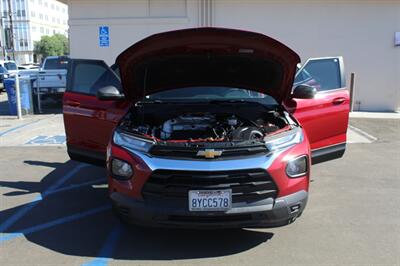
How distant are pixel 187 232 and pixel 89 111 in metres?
1.96

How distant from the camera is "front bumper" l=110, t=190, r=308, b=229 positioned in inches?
150

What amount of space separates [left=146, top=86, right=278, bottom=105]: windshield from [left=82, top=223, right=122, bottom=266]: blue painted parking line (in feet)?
5.01

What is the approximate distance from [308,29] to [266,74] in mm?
9889

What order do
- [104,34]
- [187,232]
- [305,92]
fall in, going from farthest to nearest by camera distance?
[104,34] < [305,92] < [187,232]

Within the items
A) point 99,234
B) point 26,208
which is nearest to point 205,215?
point 99,234

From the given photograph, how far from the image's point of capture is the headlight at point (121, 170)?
3.98 meters

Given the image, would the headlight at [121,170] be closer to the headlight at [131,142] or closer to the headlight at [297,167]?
the headlight at [131,142]

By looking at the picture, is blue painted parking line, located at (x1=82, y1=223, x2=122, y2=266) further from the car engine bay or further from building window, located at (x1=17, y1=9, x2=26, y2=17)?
building window, located at (x1=17, y1=9, x2=26, y2=17)

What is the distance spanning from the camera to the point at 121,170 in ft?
13.3

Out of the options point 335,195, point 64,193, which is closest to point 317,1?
point 335,195

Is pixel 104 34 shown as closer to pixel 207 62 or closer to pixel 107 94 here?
pixel 107 94

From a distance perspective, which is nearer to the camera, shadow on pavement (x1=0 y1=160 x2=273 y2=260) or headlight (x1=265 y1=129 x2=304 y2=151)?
headlight (x1=265 y1=129 x2=304 y2=151)

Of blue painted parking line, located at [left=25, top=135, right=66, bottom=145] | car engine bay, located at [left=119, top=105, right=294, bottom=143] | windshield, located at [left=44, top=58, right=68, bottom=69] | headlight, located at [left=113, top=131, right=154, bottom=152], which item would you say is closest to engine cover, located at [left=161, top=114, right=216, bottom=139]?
car engine bay, located at [left=119, top=105, right=294, bottom=143]

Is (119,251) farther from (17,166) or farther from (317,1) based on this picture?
(317,1)
